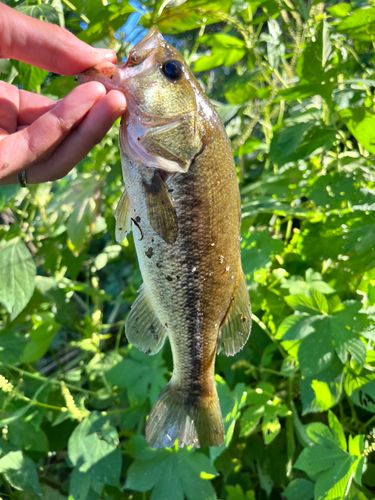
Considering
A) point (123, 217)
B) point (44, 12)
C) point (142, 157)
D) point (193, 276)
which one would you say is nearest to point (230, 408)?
point (193, 276)

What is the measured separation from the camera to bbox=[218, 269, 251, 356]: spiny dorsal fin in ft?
3.03

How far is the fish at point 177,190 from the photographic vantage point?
81cm

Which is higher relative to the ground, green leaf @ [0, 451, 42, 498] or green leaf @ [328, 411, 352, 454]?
green leaf @ [328, 411, 352, 454]

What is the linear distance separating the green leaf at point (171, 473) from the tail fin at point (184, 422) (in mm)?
320

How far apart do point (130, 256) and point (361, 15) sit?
53.0 inches

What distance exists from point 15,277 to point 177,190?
2.63ft

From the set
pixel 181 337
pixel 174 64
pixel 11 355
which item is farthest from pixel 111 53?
pixel 11 355

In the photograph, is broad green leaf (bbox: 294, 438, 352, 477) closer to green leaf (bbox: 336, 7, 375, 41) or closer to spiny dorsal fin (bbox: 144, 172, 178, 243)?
spiny dorsal fin (bbox: 144, 172, 178, 243)

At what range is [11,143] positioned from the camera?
873mm

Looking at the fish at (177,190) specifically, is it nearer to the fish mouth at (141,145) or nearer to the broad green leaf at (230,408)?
the fish mouth at (141,145)

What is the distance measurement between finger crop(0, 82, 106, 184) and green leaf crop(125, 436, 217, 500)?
0.98m

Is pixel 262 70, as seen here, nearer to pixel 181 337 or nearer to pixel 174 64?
pixel 174 64

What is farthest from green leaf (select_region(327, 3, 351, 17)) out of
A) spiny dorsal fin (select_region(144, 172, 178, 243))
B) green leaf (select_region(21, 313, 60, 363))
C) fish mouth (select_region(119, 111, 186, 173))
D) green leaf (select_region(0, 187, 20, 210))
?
green leaf (select_region(21, 313, 60, 363))

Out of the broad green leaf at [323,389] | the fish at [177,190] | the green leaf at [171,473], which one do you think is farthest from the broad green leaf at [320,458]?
the fish at [177,190]
